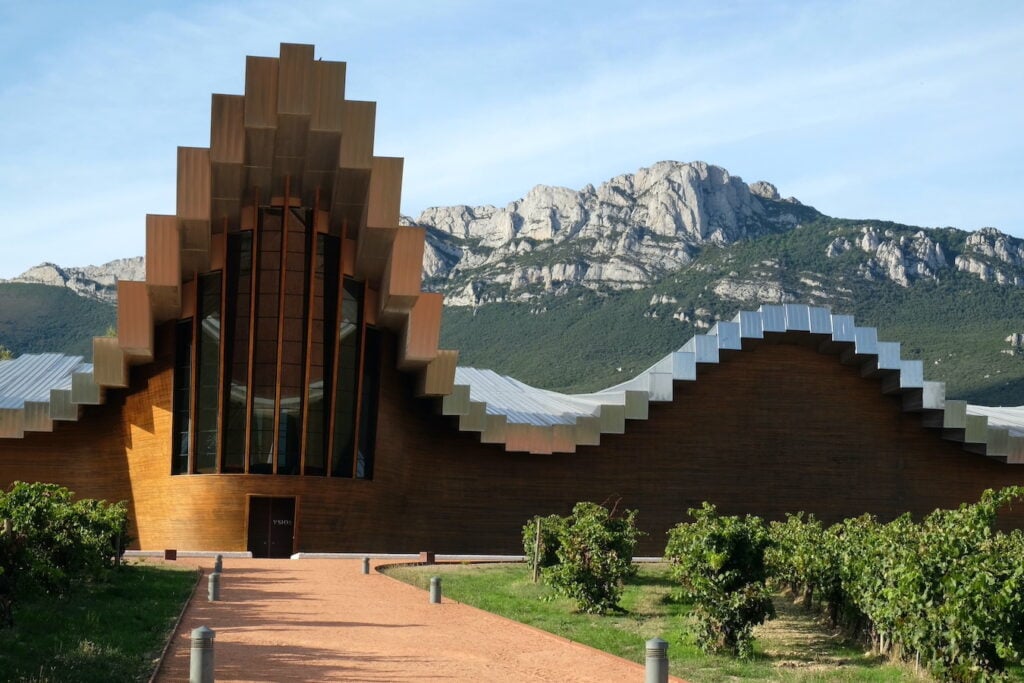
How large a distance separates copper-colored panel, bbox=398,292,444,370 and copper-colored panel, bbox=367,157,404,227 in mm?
2463

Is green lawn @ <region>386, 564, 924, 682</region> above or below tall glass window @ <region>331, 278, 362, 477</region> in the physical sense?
below

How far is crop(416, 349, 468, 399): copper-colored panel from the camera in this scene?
31.7 metres

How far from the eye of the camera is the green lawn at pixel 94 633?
37.8ft

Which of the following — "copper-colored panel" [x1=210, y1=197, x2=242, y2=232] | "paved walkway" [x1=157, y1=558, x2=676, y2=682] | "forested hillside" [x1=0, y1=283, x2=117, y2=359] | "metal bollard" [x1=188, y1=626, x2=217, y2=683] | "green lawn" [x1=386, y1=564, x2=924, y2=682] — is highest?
"forested hillside" [x1=0, y1=283, x2=117, y2=359]

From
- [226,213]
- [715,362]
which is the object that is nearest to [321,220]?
[226,213]

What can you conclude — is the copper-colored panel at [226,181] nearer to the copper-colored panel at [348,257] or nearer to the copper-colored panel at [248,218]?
the copper-colored panel at [248,218]

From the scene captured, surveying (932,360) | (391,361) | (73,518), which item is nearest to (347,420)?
(391,361)

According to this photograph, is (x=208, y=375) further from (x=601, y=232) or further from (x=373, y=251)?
(x=601, y=232)

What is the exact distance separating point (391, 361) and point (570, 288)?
4941 cm

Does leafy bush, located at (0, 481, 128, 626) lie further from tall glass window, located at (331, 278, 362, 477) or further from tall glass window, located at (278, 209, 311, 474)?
tall glass window, located at (331, 278, 362, 477)

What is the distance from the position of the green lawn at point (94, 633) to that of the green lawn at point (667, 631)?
16.9 feet

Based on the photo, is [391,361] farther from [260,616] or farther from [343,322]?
[260,616]

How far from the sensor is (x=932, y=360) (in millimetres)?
64625

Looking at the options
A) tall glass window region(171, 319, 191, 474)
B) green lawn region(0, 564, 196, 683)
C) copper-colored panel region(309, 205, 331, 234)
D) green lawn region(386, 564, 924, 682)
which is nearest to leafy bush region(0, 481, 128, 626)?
green lawn region(0, 564, 196, 683)
